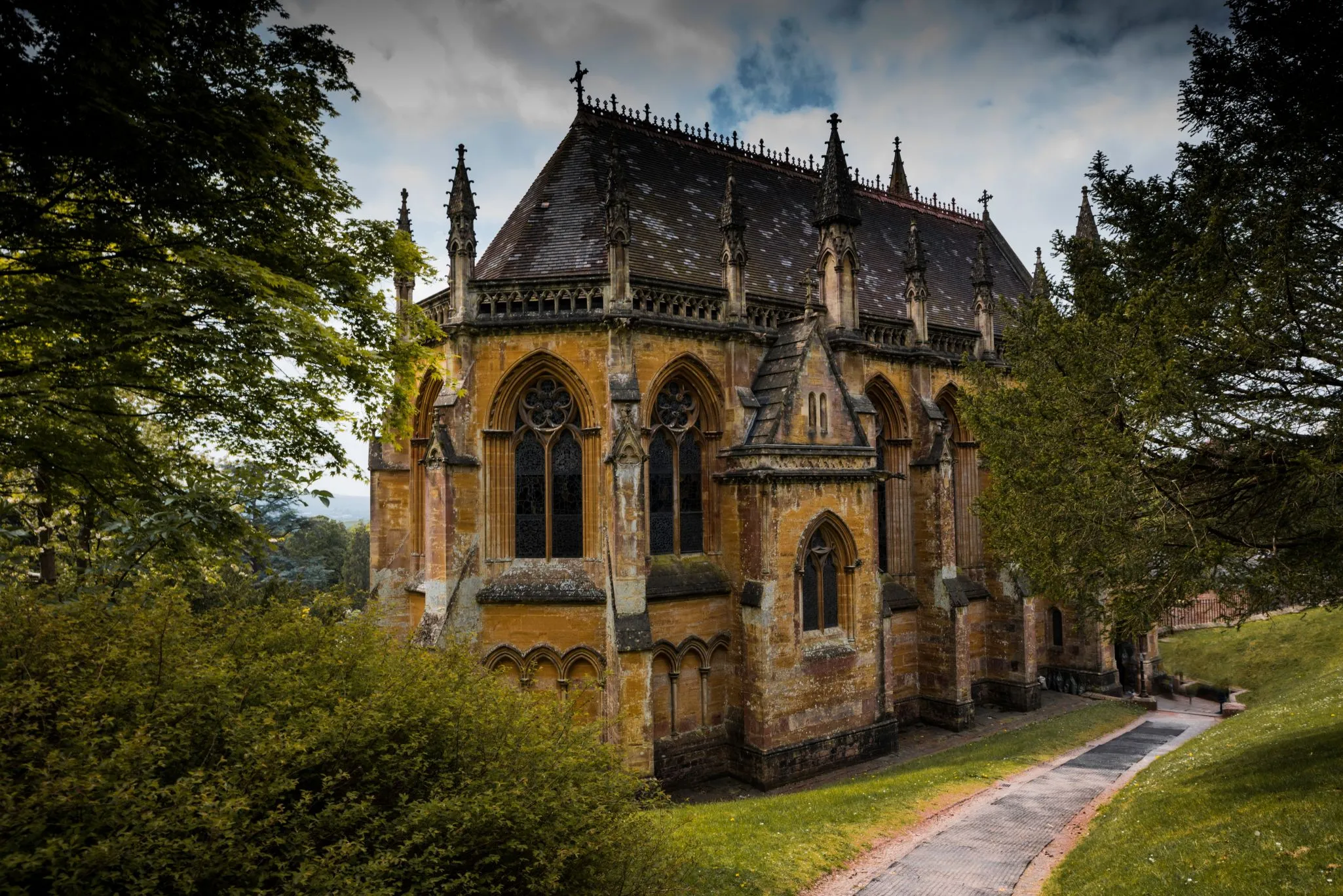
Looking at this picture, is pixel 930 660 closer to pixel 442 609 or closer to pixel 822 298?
pixel 822 298

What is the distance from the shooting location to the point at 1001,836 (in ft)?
41.6

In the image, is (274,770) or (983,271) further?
(983,271)

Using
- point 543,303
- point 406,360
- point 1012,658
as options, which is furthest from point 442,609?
point 1012,658

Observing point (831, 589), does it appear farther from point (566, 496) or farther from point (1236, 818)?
point (1236, 818)

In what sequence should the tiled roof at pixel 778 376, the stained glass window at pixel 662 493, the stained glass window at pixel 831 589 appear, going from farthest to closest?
the stained glass window at pixel 831 589
the stained glass window at pixel 662 493
the tiled roof at pixel 778 376

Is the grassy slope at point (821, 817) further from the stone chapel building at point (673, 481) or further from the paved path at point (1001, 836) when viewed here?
the stone chapel building at point (673, 481)

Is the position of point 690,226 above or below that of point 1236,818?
above

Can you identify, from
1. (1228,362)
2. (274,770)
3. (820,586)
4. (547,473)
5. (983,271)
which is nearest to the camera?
(274,770)

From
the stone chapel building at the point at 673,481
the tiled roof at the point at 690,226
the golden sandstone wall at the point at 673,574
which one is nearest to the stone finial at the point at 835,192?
the stone chapel building at the point at 673,481

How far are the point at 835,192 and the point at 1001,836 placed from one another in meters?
14.9

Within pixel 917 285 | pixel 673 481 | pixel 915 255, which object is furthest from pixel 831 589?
pixel 915 255

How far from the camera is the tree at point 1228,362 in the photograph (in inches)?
321

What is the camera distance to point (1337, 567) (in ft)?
28.1

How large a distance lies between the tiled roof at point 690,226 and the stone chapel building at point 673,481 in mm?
108
